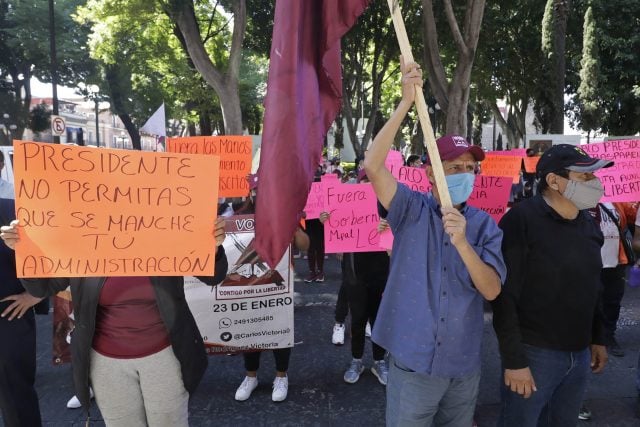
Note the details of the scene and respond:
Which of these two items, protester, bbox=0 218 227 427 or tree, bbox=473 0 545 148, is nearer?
protester, bbox=0 218 227 427

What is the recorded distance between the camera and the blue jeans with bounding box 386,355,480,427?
2.11 m

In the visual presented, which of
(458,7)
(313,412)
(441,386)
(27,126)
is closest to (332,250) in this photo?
(313,412)

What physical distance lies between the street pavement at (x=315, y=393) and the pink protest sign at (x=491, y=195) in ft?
4.78

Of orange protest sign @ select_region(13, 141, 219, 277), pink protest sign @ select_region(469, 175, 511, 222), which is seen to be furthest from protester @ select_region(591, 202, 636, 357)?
orange protest sign @ select_region(13, 141, 219, 277)

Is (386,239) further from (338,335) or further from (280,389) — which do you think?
(338,335)

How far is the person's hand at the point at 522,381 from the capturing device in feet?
7.56

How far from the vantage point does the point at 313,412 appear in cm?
380

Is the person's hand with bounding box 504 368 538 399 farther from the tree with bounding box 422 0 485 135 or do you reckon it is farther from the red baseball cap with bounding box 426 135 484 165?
the tree with bounding box 422 0 485 135

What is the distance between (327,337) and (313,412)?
1.58 metres

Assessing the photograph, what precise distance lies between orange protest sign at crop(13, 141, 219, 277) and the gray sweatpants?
0.52 metres

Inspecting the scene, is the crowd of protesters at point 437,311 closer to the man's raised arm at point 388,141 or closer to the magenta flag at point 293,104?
the man's raised arm at point 388,141

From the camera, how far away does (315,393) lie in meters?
4.10

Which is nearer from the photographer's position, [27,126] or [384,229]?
[384,229]

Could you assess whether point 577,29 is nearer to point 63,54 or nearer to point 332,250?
point 332,250
